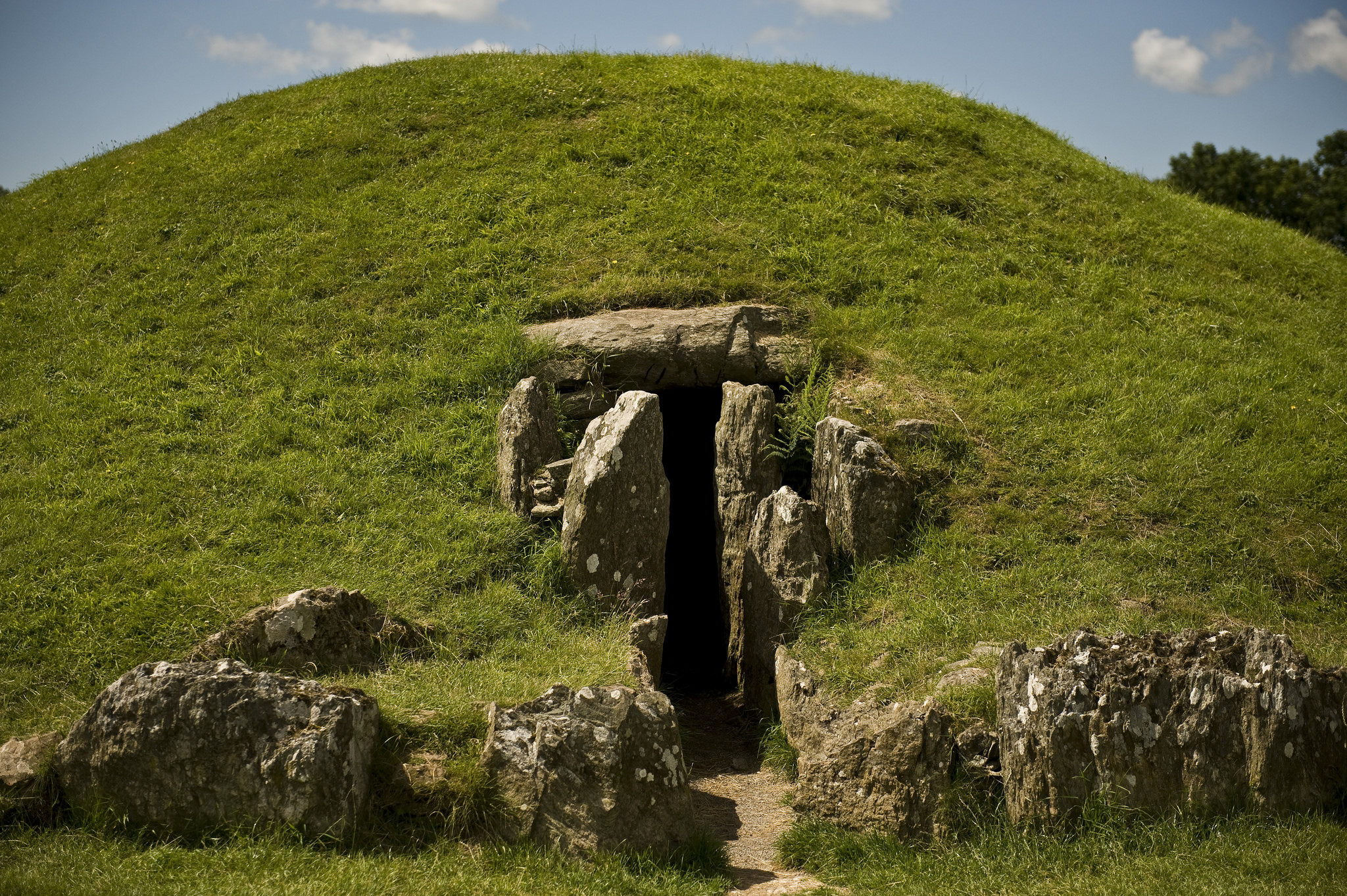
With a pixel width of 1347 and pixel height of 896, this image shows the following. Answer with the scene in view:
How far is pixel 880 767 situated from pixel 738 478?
3.89 metres

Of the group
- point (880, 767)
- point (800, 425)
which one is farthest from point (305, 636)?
point (800, 425)

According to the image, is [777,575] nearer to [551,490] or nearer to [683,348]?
[551,490]

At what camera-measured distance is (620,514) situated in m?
8.80

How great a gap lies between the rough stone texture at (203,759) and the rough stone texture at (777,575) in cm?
397

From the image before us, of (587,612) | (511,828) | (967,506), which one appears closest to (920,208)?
(967,506)

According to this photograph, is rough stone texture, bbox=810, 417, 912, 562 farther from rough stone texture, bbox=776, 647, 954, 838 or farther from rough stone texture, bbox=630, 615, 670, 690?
rough stone texture, bbox=776, 647, 954, 838

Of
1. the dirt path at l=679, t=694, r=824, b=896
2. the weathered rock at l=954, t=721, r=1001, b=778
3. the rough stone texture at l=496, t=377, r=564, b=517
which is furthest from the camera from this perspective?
the rough stone texture at l=496, t=377, r=564, b=517

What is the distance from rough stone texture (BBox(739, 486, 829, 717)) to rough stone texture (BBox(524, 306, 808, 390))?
2.40 metres

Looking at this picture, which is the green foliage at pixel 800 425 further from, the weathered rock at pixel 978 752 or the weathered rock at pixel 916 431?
the weathered rock at pixel 978 752

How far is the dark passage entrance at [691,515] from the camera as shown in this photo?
11867 millimetres

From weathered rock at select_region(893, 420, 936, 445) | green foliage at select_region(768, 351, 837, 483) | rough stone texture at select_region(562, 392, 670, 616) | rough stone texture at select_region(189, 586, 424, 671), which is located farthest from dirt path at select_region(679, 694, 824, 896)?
weathered rock at select_region(893, 420, 936, 445)

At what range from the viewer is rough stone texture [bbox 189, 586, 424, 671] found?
7.05 metres

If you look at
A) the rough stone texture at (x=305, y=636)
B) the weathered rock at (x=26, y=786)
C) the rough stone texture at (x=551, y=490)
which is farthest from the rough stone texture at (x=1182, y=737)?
the weathered rock at (x=26, y=786)

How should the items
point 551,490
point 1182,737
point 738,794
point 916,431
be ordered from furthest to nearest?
point 916,431 < point 551,490 < point 738,794 < point 1182,737
